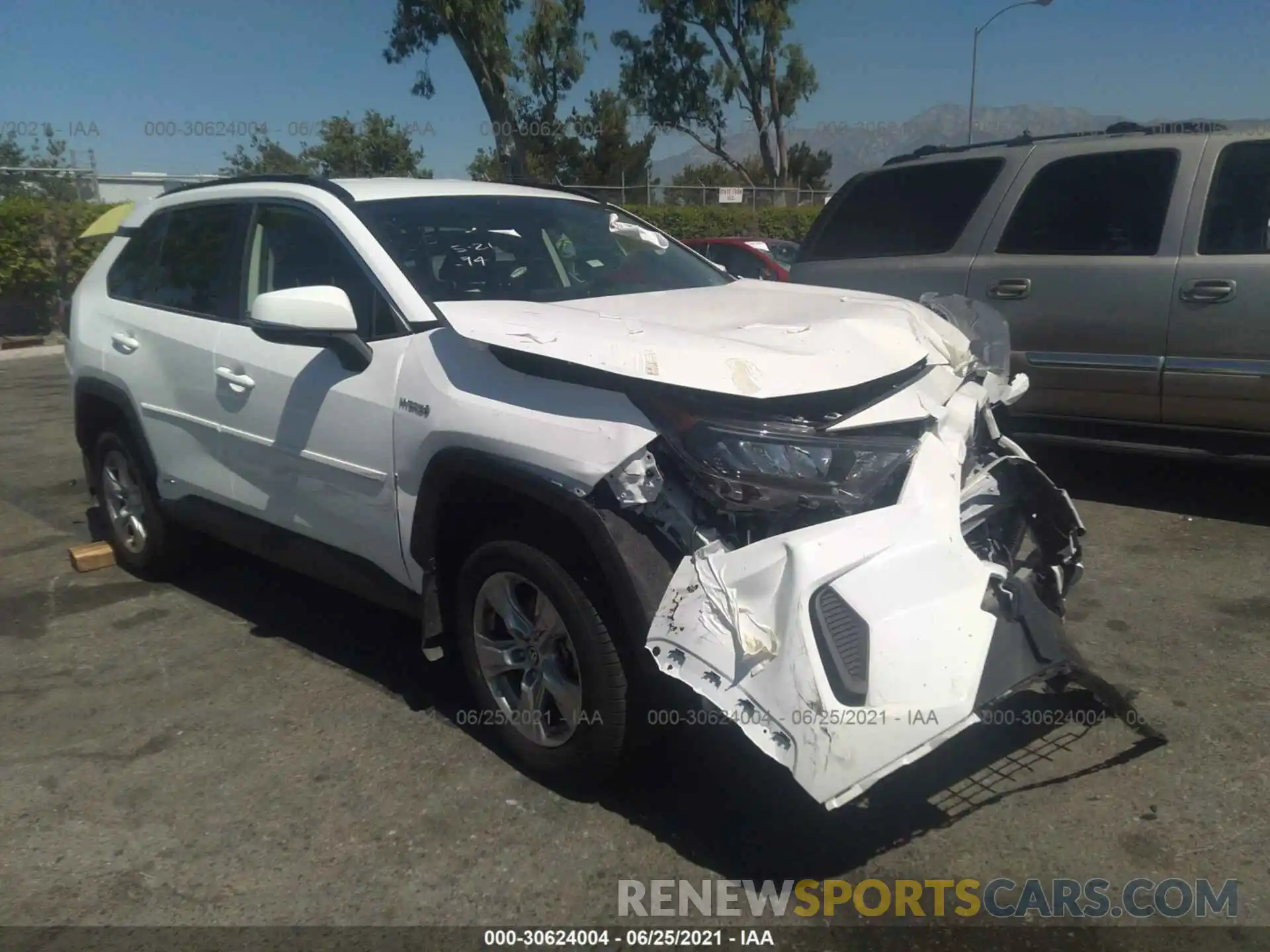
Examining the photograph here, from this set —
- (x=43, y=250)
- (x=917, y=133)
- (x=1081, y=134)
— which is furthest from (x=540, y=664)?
(x=917, y=133)

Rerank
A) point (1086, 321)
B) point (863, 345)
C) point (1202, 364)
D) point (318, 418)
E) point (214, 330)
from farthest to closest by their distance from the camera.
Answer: point (1086, 321) → point (1202, 364) → point (214, 330) → point (318, 418) → point (863, 345)

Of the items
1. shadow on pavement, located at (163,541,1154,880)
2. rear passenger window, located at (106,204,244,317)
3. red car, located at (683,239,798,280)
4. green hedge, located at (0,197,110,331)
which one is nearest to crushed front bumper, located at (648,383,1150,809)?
shadow on pavement, located at (163,541,1154,880)

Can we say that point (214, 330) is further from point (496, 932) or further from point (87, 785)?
point (496, 932)

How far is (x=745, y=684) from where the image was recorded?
2.43 metres

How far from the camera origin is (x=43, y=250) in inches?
640

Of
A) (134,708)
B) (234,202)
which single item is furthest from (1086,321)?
(134,708)

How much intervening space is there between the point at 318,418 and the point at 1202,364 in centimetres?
417

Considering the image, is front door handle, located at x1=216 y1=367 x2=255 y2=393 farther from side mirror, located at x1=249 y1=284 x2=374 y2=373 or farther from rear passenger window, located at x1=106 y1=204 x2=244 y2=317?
side mirror, located at x1=249 y1=284 x2=374 y2=373

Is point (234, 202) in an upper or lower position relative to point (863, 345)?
upper

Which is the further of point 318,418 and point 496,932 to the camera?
point 318,418

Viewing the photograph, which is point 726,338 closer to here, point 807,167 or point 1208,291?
point 1208,291

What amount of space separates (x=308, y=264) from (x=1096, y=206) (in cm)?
Result: 408

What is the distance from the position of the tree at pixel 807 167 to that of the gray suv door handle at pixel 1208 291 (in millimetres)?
45125

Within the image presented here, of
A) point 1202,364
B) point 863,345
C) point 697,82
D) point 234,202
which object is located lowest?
point 1202,364
